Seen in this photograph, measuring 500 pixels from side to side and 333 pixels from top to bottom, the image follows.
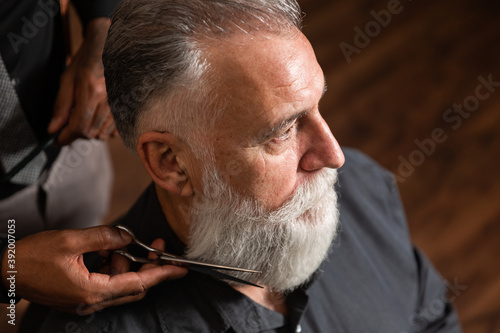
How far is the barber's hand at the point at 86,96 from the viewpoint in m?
1.23

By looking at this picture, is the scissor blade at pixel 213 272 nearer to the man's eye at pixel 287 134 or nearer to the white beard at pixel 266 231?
the white beard at pixel 266 231

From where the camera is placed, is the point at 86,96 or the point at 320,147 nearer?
the point at 320,147

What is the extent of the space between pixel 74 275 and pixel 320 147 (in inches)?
18.4

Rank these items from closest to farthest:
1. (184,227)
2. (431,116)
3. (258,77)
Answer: (258,77) < (184,227) < (431,116)

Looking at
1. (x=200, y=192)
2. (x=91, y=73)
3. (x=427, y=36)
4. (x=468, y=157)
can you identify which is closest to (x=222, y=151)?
(x=200, y=192)

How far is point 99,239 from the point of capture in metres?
1.00

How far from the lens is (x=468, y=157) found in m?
2.46

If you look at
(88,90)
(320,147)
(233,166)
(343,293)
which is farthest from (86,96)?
(343,293)

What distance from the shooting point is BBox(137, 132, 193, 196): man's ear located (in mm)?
978

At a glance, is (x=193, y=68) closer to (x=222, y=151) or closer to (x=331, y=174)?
(x=222, y=151)

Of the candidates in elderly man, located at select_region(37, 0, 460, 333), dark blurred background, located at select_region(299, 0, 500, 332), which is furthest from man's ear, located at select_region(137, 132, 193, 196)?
dark blurred background, located at select_region(299, 0, 500, 332)

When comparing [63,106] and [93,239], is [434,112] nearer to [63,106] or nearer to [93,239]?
[63,106]

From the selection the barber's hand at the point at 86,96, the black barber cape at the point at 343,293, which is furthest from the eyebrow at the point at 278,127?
the barber's hand at the point at 86,96

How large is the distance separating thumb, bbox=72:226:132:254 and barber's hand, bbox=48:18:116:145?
0.32 metres
